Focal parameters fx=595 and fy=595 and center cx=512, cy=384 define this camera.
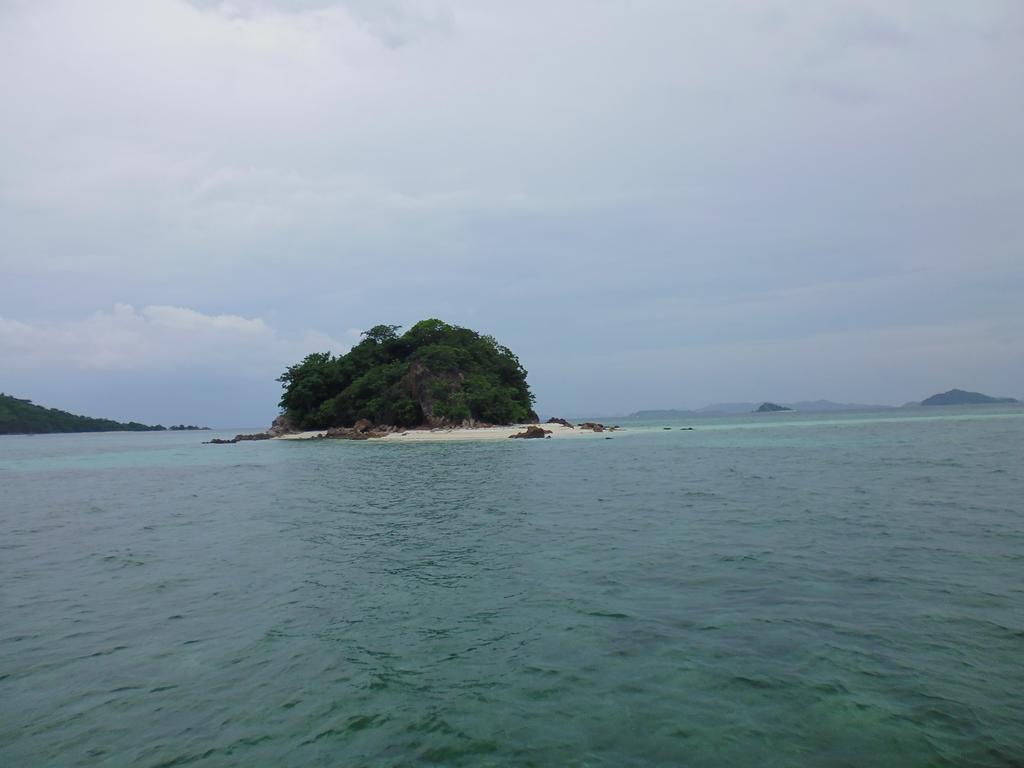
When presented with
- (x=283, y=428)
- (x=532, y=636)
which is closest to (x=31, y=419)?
(x=283, y=428)

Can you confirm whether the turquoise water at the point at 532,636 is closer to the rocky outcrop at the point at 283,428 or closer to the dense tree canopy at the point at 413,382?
the dense tree canopy at the point at 413,382

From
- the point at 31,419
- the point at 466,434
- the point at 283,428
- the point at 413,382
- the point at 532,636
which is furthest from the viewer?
the point at 31,419

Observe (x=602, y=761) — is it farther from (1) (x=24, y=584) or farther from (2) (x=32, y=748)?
(1) (x=24, y=584)

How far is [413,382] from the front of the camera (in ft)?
250

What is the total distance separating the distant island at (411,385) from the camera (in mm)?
74250

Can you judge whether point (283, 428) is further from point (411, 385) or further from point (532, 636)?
point (532, 636)

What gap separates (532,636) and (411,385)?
69.4m

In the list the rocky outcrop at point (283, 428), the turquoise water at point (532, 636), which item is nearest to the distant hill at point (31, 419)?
the rocky outcrop at point (283, 428)

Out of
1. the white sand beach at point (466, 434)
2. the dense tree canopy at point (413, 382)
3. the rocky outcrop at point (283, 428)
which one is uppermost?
the dense tree canopy at point (413, 382)

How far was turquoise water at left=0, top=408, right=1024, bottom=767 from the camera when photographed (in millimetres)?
5582

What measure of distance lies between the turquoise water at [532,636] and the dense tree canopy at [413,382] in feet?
183

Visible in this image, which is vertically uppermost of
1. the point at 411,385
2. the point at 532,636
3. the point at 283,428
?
the point at 411,385

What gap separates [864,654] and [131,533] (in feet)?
58.8

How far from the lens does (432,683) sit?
679cm
